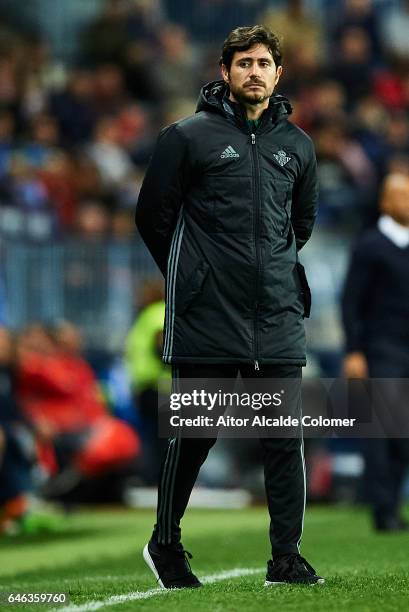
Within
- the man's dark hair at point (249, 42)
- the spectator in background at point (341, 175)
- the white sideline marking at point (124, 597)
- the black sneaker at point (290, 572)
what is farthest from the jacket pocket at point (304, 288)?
the spectator in background at point (341, 175)

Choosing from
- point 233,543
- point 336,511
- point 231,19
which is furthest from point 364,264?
point 231,19

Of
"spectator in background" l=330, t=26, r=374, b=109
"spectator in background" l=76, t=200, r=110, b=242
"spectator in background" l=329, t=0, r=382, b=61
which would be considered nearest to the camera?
"spectator in background" l=76, t=200, r=110, b=242

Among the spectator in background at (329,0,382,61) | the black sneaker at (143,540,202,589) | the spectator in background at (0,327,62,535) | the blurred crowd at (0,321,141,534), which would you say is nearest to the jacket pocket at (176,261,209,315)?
the black sneaker at (143,540,202,589)

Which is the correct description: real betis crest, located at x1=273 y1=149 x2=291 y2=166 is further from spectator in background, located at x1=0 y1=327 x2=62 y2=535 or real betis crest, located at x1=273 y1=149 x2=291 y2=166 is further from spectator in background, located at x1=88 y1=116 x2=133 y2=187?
spectator in background, located at x1=88 y1=116 x2=133 y2=187

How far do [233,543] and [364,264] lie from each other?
2008 mm

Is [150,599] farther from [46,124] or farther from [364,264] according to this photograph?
[46,124]

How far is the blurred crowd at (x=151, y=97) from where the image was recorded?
16.9 m

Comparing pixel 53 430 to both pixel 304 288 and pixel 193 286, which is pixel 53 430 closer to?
pixel 304 288

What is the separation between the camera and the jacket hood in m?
6.09

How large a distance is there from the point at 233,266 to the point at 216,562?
278cm

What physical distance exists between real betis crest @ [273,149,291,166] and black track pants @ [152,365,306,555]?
81cm

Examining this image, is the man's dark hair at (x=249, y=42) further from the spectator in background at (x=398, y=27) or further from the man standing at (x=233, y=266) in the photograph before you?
the spectator in background at (x=398, y=27)

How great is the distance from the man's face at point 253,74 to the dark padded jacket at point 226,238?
80 millimetres

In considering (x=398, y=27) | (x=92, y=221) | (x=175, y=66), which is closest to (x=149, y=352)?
(x=92, y=221)
